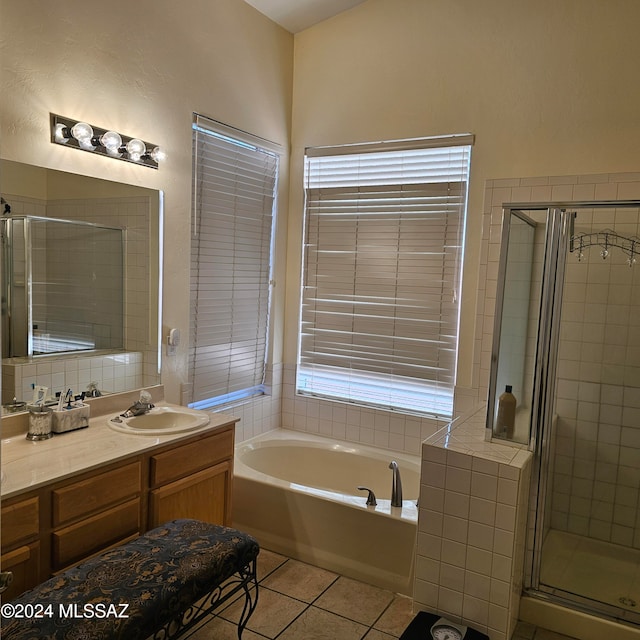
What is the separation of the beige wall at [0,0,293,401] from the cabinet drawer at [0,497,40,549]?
1265mm

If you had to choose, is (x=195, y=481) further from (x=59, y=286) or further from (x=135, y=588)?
(x=59, y=286)

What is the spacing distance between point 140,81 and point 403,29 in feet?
5.42

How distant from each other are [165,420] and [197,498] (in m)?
0.42

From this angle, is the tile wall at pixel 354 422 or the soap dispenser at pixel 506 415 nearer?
the soap dispenser at pixel 506 415

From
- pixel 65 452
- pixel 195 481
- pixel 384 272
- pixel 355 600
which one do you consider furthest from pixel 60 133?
pixel 355 600

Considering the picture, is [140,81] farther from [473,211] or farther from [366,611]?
[366,611]

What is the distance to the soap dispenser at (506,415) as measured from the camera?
2.53 m

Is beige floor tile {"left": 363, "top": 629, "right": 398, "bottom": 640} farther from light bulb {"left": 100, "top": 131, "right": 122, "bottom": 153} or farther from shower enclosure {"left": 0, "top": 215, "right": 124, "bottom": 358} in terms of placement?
light bulb {"left": 100, "top": 131, "right": 122, "bottom": 153}

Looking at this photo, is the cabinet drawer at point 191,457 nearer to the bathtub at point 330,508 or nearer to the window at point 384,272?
the bathtub at point 330,508

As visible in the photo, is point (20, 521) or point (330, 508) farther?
point (330, 508)

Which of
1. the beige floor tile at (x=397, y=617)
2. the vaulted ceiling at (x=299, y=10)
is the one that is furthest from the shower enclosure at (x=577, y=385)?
the vaulted ceiling at (x=299, y=10)

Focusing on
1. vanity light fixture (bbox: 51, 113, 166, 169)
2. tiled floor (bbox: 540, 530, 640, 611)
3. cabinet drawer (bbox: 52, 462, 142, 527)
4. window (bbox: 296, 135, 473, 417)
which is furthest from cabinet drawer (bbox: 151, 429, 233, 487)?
tiled floor (bbox: 540, 530, 640, 611)

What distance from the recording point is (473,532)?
2.36 metres

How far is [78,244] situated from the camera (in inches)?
102
